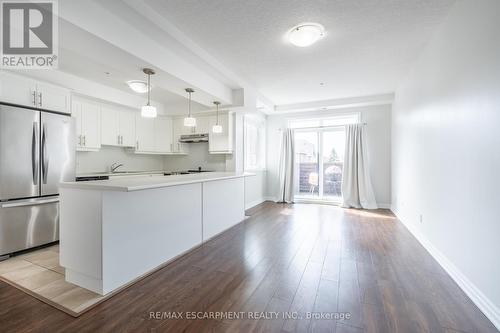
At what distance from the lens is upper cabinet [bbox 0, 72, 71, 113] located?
275cm

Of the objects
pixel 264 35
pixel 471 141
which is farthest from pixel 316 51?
pixel 471 141

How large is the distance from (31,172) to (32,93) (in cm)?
104

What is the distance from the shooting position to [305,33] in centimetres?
252

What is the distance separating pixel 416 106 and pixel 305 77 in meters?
1.80

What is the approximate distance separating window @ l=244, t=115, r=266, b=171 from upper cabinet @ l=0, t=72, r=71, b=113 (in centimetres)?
369

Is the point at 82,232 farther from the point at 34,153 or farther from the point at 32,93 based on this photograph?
the point at 32,93

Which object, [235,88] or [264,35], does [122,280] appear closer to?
[264,35]

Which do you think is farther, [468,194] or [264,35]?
[264,35]

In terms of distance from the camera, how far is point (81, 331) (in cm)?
157

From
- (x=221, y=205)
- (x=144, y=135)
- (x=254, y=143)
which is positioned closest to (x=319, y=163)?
(x=254, y=143)

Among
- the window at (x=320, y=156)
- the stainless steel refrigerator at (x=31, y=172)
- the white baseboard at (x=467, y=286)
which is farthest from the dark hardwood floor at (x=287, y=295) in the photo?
the window at (x=320, y=156)

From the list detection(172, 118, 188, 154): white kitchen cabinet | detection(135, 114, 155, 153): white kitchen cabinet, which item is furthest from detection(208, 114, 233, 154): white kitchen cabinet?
detection(135, 114, 155, 153): white kitchen cabinet

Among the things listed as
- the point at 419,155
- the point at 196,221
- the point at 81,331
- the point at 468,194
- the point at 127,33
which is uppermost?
the point at 127,33

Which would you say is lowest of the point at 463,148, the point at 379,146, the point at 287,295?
the point at 287,295
